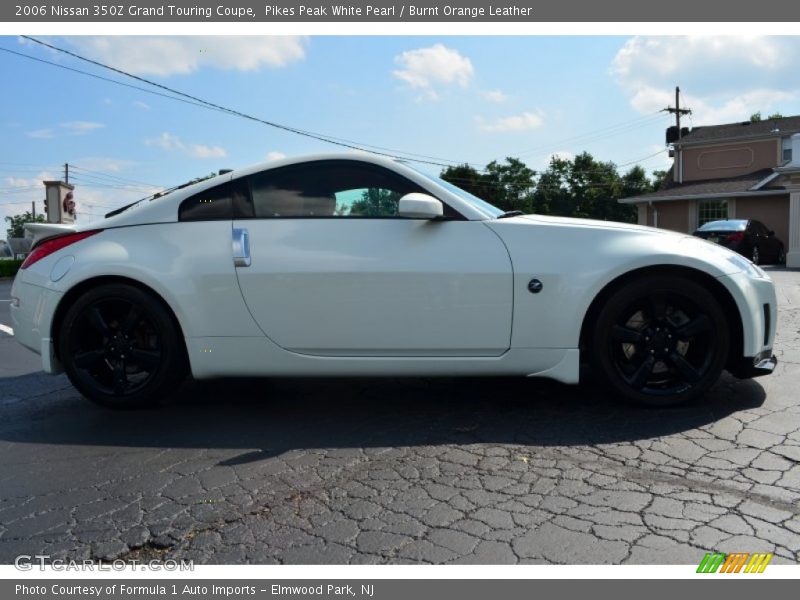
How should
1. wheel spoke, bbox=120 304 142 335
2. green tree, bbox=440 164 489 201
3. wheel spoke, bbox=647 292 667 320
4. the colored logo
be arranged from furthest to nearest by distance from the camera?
green tree, bbox=440 164 489 201 → wheel spoke, bbox=120 304 142 335 → wheel spoke, bbox=647 292 667 320 → the colored logo

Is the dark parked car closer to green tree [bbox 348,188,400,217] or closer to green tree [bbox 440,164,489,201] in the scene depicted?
green tree [bbox 348,188,400,217]

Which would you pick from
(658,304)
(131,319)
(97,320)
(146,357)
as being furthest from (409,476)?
(97,320)

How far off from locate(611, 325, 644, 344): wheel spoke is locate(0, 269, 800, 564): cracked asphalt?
392 mm

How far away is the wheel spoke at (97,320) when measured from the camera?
13.0ft

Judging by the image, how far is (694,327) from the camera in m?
3.71

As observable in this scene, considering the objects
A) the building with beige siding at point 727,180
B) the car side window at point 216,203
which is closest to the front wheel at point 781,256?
the building with beige siding at point 727,180

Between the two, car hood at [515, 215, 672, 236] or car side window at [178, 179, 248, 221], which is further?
car side window at [178, 179, 248, 221]

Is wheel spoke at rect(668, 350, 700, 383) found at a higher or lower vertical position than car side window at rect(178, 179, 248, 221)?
lower

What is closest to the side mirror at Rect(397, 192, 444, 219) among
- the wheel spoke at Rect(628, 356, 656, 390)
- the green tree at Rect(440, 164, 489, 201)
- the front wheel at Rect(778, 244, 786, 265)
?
the wheel spoke at Rect(628, 356, 656, 390)

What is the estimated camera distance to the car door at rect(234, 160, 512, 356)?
3.68 m

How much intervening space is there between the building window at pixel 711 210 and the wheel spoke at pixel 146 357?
30.6 meters

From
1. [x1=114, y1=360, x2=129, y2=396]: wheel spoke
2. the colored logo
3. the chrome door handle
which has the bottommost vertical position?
the colored logo

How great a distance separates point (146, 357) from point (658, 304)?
288 centimetres

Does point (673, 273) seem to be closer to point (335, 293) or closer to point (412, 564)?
point (335, 293)
